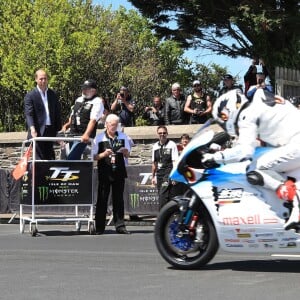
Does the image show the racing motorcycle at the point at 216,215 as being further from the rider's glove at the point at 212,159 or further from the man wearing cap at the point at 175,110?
the man wearing cap at the point at 175,110

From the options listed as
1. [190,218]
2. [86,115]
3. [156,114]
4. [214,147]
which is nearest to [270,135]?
[214,147]

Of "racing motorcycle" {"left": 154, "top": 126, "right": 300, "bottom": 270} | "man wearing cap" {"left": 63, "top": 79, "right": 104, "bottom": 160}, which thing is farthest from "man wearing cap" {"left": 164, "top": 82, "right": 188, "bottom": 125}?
"racing motorcycle" {"left": 154, "top": 126, "right": 300, "bottom": 270}

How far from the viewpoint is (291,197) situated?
7.49m

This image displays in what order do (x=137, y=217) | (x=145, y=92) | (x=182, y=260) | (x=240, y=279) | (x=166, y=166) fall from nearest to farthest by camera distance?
(x=240, y=279) → (x=182, y=260) → (x=166, y=166) → (x=137, y=217) → (x=145, y=92)

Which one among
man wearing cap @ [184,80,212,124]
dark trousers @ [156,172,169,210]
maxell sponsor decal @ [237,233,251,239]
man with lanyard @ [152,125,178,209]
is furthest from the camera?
man wearing cap @ [184,80,212,124]

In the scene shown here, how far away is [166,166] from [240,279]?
701 centimetres

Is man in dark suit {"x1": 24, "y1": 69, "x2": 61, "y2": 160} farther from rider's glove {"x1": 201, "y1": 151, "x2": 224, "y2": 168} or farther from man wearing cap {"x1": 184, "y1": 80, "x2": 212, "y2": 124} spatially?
man wearing cap {"x1": 184, "y1": 80, "x2": 212, "y2": 124}

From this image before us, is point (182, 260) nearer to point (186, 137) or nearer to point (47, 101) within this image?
point (47, 101)

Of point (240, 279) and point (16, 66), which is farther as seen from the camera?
point (16, 66)

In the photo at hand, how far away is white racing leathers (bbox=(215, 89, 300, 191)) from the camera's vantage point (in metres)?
7.53

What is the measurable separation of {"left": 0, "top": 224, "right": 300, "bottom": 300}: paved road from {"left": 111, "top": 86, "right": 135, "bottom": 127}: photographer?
305 inches

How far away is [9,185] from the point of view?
1634 centimetres

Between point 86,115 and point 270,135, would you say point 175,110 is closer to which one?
point 86,115

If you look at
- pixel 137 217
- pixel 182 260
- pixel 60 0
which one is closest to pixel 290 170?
pixel 182 260
